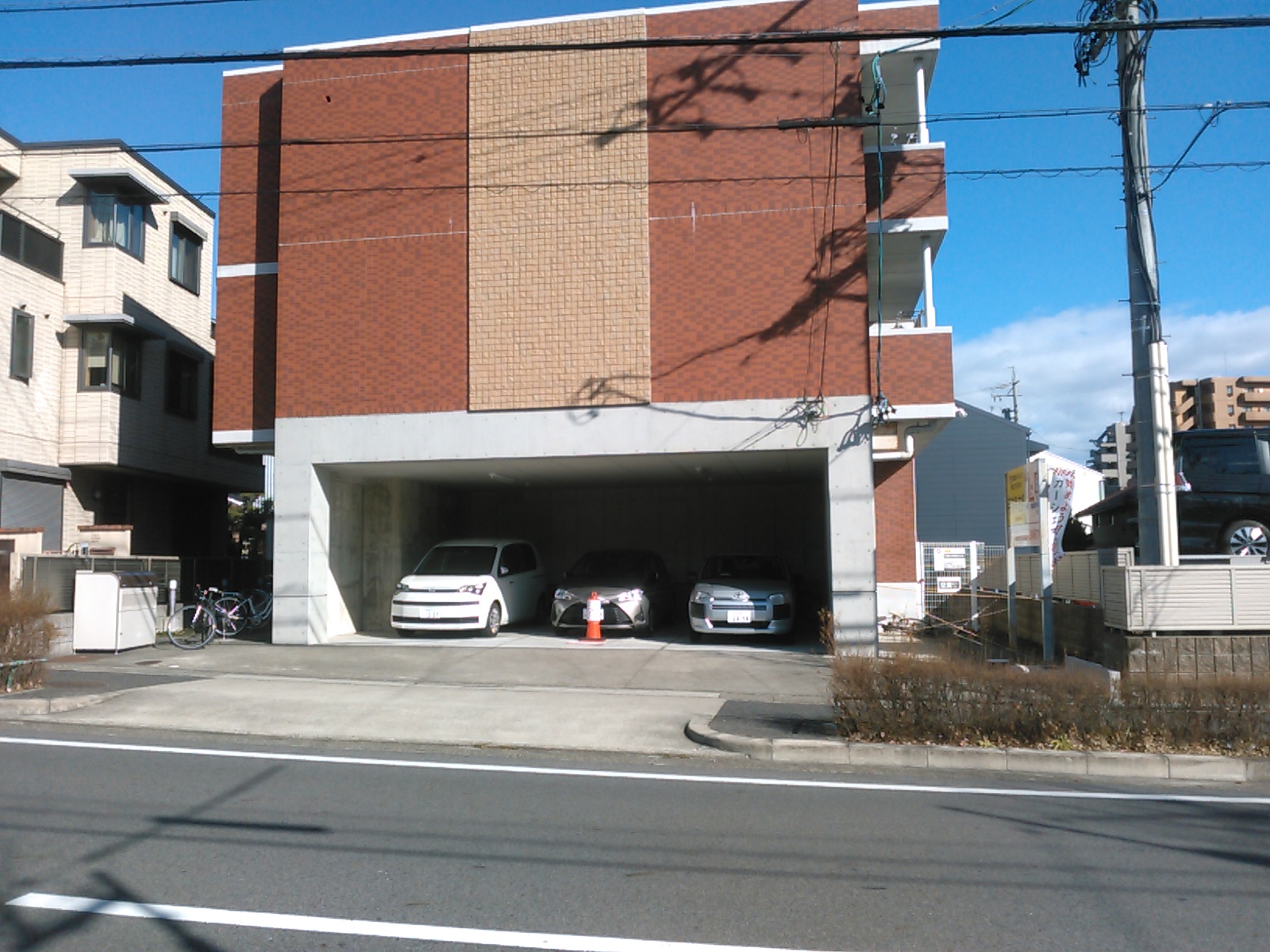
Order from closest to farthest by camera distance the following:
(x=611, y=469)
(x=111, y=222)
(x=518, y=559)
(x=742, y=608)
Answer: (x=742, y=608)
(x=611, y=469)
(x=518, y=559)
(x=111, y=222)

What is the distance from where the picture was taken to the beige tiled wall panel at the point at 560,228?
16.0 metres

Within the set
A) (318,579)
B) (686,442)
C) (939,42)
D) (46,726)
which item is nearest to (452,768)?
(46,726)

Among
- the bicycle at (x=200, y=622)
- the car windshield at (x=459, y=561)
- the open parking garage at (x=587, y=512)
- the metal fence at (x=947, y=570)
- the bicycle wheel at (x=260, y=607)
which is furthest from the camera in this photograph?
the metal fence at (x=947, y=570)

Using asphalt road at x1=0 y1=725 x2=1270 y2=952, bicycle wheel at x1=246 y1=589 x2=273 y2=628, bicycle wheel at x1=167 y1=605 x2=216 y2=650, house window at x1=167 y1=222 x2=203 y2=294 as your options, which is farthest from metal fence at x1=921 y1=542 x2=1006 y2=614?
house window at x1=167 y1=222 x2=203 y2=294

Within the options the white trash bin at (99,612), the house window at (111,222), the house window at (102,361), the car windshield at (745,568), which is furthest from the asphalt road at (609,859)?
the house window at (111,222)

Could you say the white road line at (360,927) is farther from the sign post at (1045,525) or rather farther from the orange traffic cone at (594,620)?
the orange traffic cone at (594,620)

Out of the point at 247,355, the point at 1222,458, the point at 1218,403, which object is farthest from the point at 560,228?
the point at 1218,403

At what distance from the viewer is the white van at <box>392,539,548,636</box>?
16.5 metres

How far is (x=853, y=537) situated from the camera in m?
15.1

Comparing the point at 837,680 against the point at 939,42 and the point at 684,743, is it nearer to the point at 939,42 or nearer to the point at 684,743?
the point at 684,743

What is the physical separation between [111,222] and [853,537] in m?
16.2

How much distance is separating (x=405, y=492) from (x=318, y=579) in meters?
4.33

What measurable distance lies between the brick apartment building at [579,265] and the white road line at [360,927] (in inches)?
437

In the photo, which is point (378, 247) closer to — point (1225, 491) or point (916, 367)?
point (916, 367)
